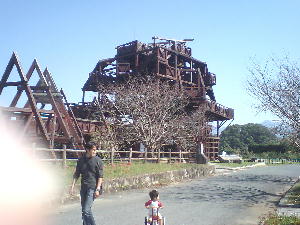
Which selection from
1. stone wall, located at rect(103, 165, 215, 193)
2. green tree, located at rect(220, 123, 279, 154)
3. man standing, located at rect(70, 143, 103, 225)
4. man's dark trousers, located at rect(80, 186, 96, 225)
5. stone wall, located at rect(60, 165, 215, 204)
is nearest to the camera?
man's dark trousers, located at rect(80, 186, 96, 225)

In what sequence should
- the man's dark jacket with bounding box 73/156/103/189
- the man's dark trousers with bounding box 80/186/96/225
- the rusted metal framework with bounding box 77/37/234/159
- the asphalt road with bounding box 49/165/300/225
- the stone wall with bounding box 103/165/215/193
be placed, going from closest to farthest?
1. the man's dark trousers with bounding box 80/186/96/225
2. the man's dark jacket with bounding box 73/156/103/189
3. the asphalt road with bounding box 49/165/300/225
4. the stone wall with bounding box 103/165/215/193
5. the rusted metal framework with bounding box 77/37/234/159

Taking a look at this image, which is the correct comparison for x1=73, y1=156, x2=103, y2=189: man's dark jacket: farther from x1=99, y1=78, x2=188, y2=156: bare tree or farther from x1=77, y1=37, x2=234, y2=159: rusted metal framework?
x1=77, y1=37, x2=234, y2=159: rusted metal framework

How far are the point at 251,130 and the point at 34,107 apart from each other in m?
70.5

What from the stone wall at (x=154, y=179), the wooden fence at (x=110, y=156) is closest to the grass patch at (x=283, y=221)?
the stone wall at (x=154, y=179)

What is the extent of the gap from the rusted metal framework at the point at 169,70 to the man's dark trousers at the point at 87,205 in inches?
1102

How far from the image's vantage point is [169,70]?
36.5m

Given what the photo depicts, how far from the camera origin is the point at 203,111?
33156 millimetres

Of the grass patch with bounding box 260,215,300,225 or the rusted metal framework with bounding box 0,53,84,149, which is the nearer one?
the grass patch with bounding box 260,215,300,225

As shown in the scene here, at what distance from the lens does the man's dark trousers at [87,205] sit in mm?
6145

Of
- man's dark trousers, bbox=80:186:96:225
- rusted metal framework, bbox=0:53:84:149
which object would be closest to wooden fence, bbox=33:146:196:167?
rusted metal framework, bbox=0:53:84:149

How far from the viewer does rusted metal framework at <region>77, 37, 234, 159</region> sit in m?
35.5

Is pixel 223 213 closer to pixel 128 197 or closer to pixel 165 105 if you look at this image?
pixel 128 197

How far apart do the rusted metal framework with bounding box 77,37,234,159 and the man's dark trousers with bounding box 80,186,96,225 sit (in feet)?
91.8

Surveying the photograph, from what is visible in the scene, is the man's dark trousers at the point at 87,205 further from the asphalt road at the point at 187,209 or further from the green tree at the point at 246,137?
the green tree at the point at 246,137
